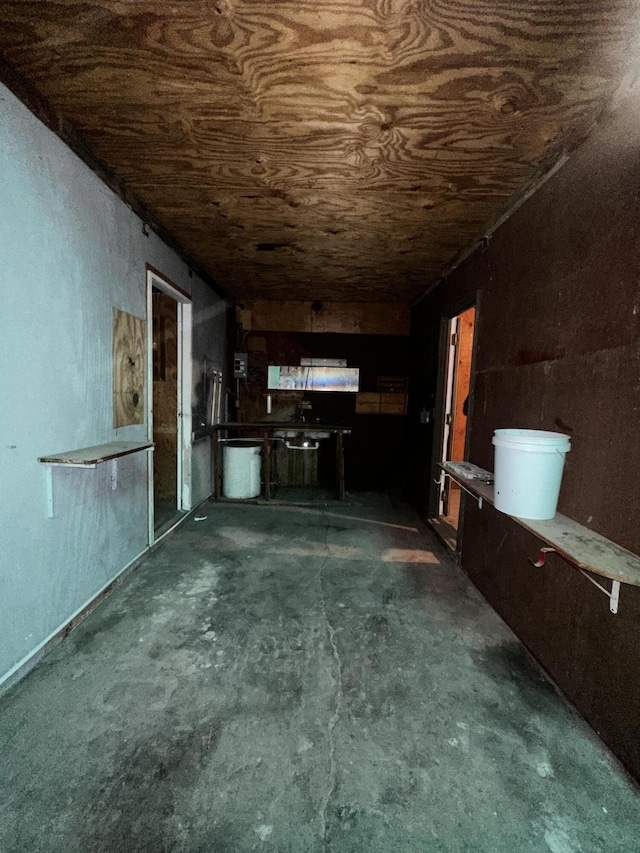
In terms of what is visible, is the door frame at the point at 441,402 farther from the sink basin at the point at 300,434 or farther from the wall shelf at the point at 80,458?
the wall shelf at the point at 80,458

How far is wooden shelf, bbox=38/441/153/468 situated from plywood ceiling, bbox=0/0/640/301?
1.63m

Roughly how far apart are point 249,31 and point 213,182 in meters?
1.12

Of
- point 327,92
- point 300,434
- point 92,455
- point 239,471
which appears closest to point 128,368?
point 92,455

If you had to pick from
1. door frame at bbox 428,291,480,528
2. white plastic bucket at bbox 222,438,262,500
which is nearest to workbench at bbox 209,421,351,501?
white plastic bucket at bbox 222,438,262,500

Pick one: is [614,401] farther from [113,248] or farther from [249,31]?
[113,248]

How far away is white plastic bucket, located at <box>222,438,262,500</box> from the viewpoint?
4668 millimetres

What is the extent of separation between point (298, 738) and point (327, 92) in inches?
105

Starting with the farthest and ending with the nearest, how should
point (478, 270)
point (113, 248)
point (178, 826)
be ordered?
point (478, 270) < point (113, 248) < point (178, 826)

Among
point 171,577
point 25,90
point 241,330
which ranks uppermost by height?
point 25,90

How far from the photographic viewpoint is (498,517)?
2475mm

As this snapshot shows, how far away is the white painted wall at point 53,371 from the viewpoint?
1.60m

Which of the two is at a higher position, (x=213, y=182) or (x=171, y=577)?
(x=213, y=182)

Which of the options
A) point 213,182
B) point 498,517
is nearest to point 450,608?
point 498,517

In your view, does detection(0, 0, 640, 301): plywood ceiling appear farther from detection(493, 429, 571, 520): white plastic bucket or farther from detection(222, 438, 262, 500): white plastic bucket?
detection(222, 438, 262, 500): white plastic bucket
